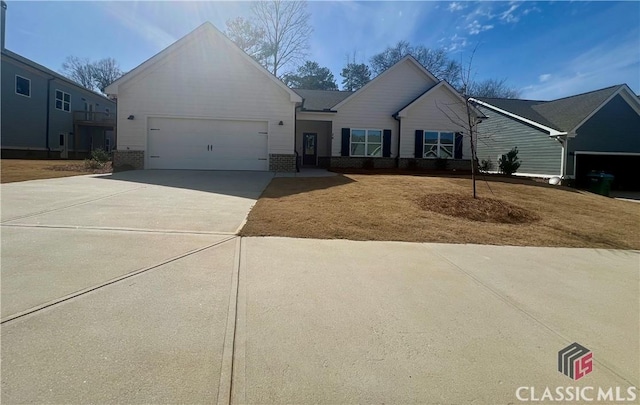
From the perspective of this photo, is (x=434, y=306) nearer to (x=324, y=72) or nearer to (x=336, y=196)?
(x=336, y=196)

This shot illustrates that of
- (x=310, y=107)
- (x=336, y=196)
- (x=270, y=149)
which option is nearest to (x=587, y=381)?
(x=336, y=196)

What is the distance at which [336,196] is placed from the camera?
30.2ft

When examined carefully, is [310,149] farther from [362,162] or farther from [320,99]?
[362,162]

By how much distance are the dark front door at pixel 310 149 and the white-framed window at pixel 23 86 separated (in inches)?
843

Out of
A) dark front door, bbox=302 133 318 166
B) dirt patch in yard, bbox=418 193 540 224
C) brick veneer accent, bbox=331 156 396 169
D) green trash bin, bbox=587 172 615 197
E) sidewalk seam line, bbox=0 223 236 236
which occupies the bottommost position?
sidewalk seam line, bbox=0 223 236 236

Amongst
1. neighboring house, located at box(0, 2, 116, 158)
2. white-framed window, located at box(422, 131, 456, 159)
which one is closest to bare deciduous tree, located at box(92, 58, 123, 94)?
neighboring house, located at box(0, 2, 116, 158)

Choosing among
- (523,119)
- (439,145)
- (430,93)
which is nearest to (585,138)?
(523,119)

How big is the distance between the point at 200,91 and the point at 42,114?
19.8m

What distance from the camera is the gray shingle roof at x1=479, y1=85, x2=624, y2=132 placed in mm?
18141

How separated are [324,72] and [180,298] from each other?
1586 inches

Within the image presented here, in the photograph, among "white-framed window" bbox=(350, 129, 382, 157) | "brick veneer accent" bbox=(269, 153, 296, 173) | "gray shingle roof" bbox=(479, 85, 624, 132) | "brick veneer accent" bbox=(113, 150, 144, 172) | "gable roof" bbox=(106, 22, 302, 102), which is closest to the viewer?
"gable roof" bbox=(106, 22, 302, 102)

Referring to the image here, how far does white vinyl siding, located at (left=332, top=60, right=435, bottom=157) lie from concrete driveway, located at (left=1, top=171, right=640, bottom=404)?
579 inches

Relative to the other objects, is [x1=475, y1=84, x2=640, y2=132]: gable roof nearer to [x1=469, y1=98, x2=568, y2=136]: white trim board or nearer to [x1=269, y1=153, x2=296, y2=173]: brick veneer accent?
[x1=469, y1=98, x2=568, y2=136]: white trim board

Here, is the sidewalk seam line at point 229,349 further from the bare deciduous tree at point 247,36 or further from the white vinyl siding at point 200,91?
the bare deciduous tree at point 247,36
